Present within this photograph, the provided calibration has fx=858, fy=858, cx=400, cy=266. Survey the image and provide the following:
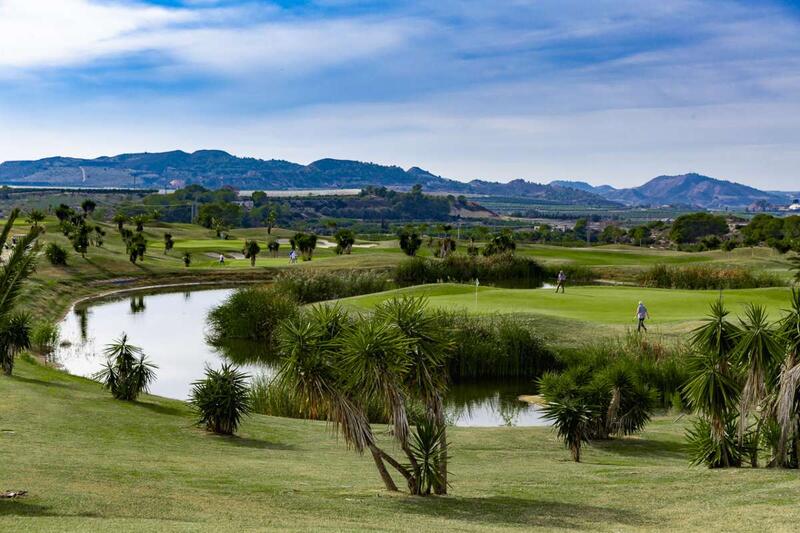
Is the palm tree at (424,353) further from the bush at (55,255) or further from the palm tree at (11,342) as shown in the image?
the bush at (55,255)

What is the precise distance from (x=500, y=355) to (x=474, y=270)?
43.0 m

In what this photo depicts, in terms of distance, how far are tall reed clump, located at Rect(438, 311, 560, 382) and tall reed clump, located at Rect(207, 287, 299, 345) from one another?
1348 cm

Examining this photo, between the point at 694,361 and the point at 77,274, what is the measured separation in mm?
63181

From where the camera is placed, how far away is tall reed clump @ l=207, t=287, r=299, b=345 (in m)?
49.4

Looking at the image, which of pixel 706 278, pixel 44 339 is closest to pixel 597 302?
pixel 706 278

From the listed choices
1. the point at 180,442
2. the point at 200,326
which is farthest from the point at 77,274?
the point at 180,442

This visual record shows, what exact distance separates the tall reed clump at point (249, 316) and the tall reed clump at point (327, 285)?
6679 millimetres

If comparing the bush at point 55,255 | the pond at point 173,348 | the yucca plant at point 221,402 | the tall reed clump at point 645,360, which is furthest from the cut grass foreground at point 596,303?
the bush at point 55,255

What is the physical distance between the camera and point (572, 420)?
2164 cm

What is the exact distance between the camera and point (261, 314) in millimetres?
49625

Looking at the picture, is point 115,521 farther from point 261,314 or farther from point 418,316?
point 261,314

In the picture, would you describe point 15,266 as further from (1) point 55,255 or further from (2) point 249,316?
(1) point 55,255


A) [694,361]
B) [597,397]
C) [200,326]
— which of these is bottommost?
[200,326]

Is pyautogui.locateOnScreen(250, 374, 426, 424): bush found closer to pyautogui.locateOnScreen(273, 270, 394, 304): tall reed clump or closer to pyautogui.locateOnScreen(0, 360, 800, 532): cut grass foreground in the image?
pyautogui.locateOnScreen(0, 360, 800, 532): cut grass foreground
